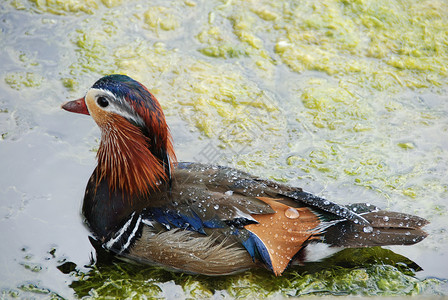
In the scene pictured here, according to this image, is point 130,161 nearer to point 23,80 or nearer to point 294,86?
point 23,80

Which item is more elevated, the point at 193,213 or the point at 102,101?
the point at 102,101

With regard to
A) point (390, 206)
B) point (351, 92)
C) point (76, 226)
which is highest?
point (351, 92)

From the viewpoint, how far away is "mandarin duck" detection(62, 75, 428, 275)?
340 cm

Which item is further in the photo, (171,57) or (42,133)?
(171,57)

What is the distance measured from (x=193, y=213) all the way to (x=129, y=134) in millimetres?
666

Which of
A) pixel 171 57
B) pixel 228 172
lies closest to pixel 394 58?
pixel 171 57

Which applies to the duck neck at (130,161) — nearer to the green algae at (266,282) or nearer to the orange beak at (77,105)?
the orange beak at (77,105)

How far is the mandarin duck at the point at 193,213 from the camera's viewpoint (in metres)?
3.40

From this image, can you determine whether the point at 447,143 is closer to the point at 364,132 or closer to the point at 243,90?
the point at 364,132

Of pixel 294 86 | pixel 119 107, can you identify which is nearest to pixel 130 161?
pixel 119 107

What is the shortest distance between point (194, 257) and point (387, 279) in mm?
1304

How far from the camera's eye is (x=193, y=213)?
11.2 feet

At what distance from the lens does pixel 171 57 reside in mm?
5047

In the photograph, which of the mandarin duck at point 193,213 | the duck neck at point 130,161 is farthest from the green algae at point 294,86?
the duck neck at point 130,161
